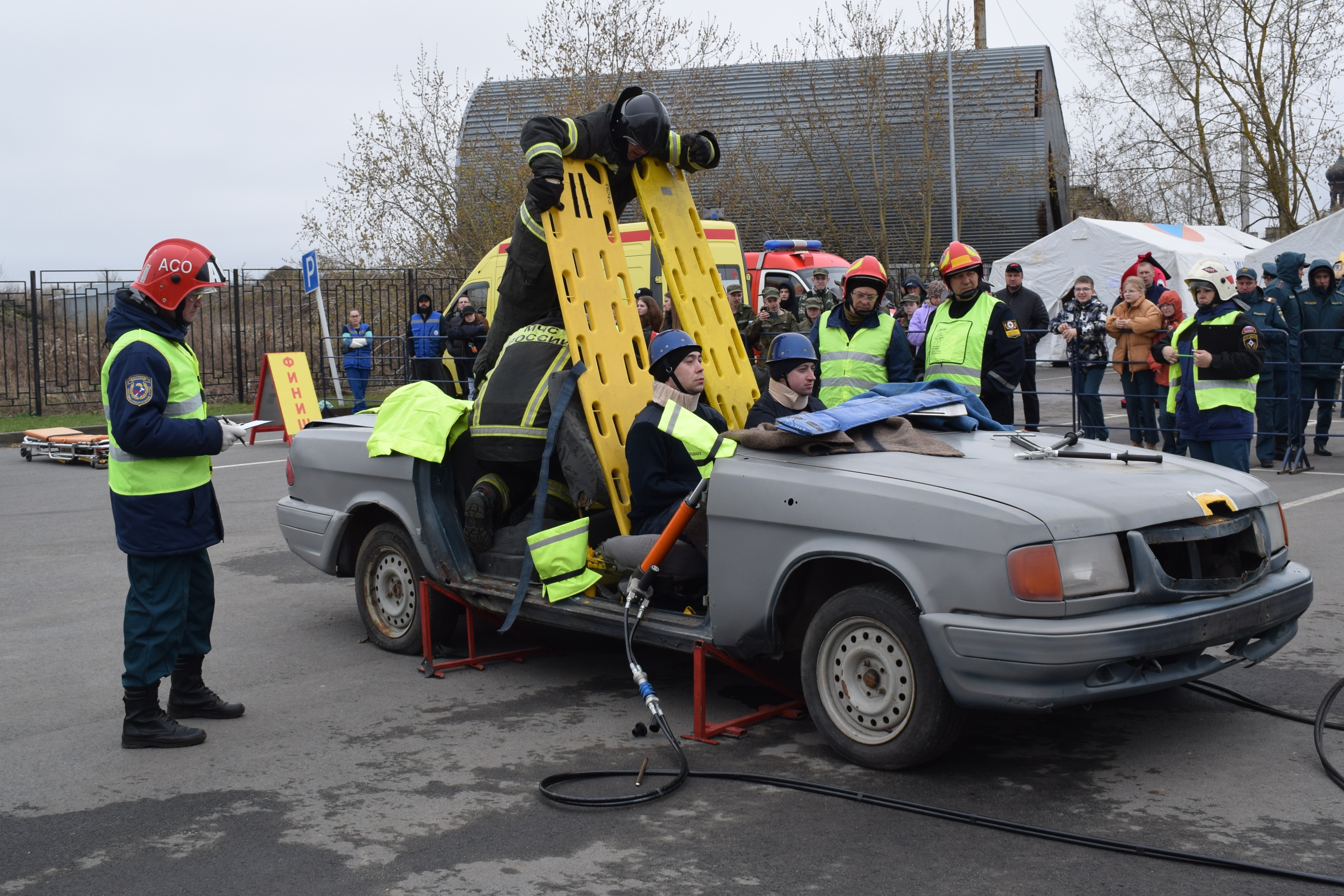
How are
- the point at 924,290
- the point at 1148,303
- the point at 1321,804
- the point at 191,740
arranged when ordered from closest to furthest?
the point at 1321,804
the point at 191,740
the point at 1148,303
the point at 924,290

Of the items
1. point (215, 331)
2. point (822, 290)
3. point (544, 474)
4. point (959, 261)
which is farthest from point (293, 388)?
point (215, 331)

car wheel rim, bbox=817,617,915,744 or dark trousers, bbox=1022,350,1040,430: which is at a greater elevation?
dark trousers, bbox=1022,350,1040,430

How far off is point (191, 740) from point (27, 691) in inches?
53.0

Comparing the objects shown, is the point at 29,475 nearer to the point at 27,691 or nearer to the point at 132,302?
the point at 27,691

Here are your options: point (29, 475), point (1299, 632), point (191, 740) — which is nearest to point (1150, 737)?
point (1299, 632)

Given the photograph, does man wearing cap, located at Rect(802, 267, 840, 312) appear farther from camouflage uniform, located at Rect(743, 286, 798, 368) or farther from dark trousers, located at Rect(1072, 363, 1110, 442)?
dark trousers, located at Rect(1072, 363, 1110, 442)

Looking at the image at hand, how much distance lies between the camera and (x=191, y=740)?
5.08 m

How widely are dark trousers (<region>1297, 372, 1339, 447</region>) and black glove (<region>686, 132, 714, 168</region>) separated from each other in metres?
8.49

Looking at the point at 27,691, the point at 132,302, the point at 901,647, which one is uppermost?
the point at 132,302

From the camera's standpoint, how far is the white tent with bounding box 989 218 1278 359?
25.3m

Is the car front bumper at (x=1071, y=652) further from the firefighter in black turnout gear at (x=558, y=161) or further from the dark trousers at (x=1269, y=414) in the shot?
the dark trousers at (x=1269, y=414)

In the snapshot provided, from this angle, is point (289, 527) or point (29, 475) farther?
point (29, 475)

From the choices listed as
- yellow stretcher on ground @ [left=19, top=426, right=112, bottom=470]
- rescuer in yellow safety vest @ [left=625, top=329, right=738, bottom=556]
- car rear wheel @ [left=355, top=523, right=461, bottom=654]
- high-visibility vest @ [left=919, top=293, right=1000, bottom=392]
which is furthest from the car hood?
yellow stretcher on ground @ [left=19, top=426, right=112, bottom=470]

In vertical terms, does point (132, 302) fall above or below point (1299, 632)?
above
